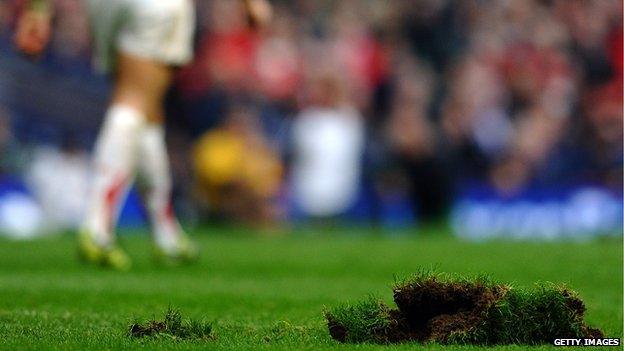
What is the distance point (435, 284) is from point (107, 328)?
1440 millimetres

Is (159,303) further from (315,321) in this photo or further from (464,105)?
(464,105)

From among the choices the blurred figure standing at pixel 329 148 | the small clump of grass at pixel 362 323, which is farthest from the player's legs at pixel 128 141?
the blurred figure standing at pixel 329 148

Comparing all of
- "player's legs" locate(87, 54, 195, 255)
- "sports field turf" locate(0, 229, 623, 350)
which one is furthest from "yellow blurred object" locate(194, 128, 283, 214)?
"player's legs" locate(87, 54, 195, 255)

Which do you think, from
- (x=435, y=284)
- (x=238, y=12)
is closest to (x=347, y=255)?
(x=435, y=284)

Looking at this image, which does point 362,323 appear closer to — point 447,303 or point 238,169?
point 447,303

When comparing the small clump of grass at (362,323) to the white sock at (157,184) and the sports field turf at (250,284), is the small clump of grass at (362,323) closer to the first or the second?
the sports field turf at (250,284)

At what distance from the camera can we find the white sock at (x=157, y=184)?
9.66 m

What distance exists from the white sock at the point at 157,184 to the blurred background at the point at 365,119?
787 centimetres

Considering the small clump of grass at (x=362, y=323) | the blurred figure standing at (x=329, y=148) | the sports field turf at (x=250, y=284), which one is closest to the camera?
the small clump of grass at (x=362, y=323)

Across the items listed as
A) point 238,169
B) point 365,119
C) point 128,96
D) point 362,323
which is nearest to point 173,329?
point 362,323

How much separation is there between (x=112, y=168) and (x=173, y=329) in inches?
169

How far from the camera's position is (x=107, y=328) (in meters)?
5.64

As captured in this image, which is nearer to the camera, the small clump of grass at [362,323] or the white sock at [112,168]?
the small clump of grass at [362,323]

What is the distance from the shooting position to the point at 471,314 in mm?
5070
